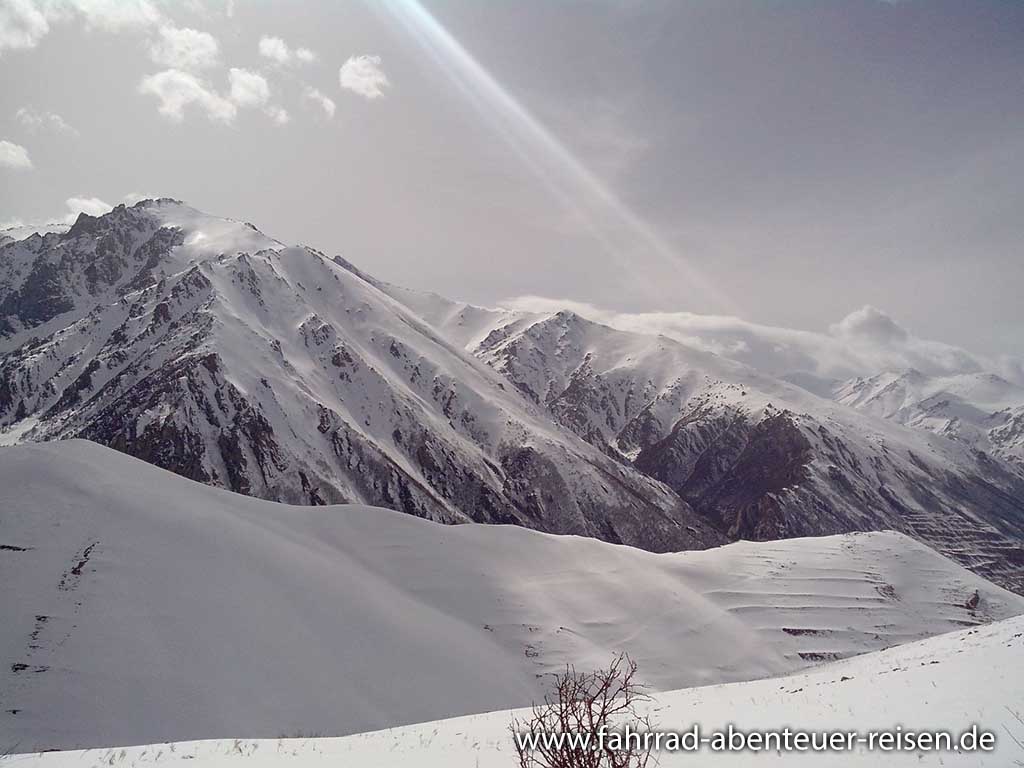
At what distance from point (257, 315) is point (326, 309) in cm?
2776

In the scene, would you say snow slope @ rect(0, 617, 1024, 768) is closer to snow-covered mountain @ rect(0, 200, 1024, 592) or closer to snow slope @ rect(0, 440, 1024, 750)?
snow slope @ rect(0, 440, 1024, 750)

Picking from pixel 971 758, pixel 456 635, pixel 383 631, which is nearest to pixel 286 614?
pixel 383 631

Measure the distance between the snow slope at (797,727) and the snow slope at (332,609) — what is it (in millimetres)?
8521

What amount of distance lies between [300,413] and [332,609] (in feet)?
372

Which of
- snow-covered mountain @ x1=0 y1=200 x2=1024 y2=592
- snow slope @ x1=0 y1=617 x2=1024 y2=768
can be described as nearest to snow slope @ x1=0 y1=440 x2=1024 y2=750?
snow slope @ x1=0 y1=617 x2=1024 y2=768

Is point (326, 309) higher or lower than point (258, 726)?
higher

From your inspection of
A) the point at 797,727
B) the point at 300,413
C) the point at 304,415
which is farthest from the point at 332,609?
the point at 300,413

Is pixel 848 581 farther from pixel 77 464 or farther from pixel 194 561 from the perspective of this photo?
pixel 77 464

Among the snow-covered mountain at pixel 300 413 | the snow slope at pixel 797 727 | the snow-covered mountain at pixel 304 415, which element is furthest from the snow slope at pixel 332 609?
the snow-covered mountain at pixel 304 415

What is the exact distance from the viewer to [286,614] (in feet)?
97.7

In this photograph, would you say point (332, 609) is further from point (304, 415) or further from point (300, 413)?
point (300, 413)

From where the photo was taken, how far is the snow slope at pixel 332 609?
21.8 meters

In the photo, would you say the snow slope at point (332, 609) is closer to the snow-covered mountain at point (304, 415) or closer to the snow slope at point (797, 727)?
the snow slope at point (797, 727)

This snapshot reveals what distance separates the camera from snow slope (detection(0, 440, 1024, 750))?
71.4ft
